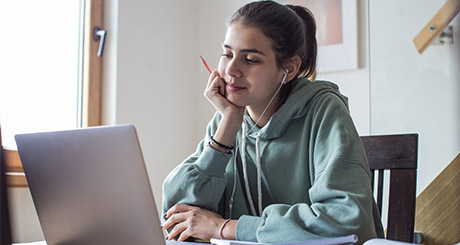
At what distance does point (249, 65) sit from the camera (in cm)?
119

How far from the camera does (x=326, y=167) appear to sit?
3.29ft

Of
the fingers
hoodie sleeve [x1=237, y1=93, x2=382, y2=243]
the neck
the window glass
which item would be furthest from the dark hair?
the window glass

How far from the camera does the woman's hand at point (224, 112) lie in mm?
1211

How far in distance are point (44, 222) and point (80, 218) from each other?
9cm

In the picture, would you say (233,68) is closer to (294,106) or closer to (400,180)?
(294,106)

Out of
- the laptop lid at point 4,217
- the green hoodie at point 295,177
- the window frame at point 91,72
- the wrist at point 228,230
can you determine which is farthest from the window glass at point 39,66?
the laptop lid at point 4,217

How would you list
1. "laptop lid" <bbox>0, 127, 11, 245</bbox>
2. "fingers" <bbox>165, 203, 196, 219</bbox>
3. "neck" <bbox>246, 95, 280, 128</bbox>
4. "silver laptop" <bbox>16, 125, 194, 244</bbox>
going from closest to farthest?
"laptop lid" <bbox>0, 127, 11, 245</bbox> → "silver laptop" <bbox>16, 125, 194, 244</bbox> → "fingers" <bbox>165, 203, 196, 219</bbox> → "neck" <bbox>246, 95, 280, 128</bbox>

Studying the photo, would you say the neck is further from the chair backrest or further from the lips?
the chair backrest

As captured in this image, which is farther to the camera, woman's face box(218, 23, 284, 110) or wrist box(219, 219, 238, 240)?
woman's face box(218, 23, 284, 110)

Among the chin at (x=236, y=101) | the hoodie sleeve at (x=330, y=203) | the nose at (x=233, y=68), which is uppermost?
the nose at (x=233, y=68)

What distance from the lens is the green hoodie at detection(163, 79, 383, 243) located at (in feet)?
3.00

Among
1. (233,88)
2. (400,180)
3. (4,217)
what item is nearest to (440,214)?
(400,180)

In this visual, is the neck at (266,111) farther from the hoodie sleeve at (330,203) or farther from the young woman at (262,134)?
the hoodie sleeve at (330,203)

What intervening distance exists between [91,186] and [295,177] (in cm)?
54
